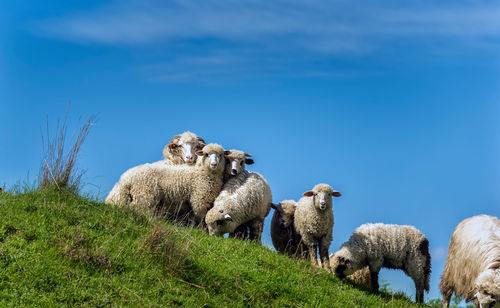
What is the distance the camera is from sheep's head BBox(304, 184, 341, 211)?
1365 centimetres

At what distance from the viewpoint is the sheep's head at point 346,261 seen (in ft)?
45.3

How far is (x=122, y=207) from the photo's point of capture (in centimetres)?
1355

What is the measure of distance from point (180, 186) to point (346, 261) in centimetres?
461

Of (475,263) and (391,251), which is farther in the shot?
(391,251)

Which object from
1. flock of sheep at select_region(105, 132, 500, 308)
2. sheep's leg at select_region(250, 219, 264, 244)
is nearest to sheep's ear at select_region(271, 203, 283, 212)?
flock of sheep at select_region(105, 132, 500, 308)

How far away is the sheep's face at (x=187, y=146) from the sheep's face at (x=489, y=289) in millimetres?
7809

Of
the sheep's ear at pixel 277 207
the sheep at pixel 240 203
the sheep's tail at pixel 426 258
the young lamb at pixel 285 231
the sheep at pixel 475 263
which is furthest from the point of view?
the sheep's ear at pixel 277 207

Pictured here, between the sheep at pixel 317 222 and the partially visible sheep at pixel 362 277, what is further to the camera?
the partially visible sheep at pixel 362 277

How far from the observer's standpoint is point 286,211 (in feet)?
50.0

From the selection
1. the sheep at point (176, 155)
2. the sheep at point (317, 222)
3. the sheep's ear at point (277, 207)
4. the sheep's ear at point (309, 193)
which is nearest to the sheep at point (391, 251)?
the sheep at point (317, 222)

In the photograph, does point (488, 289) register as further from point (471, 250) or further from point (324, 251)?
point (324, 251)

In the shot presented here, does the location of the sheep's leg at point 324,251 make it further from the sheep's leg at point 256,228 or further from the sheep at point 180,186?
the sheep at point 180,186

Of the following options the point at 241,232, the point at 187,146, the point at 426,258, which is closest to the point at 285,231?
the point at 241,232

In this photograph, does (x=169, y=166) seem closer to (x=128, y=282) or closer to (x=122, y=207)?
(x=122, y=207)
